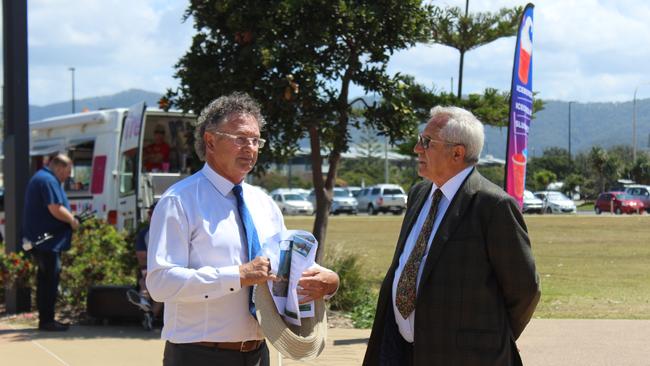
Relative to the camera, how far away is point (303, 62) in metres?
10.2

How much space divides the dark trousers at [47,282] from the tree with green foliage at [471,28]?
22.0 ft

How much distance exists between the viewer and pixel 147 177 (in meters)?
15.5

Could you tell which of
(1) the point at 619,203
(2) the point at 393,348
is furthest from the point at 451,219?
(1) the point at 619,203

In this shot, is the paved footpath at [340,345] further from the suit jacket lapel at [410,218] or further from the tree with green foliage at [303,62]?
the suit jacket lapel at [410,218]

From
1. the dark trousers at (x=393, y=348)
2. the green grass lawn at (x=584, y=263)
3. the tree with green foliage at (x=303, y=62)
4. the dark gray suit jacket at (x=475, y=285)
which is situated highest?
the tree with green foliage at (x=303, y=62)

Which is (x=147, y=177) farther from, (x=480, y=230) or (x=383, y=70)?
(x=480, y=230)

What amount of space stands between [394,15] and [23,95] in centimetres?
453

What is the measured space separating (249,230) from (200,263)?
0.89ft

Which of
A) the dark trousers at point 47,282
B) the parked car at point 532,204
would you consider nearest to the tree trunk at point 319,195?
the dark trousers at point 47,282

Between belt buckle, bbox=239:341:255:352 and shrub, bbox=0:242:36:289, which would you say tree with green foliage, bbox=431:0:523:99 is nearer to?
shrub, bbox=0:242:36:289

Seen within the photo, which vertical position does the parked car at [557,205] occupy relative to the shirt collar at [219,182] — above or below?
below

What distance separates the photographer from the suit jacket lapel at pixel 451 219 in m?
3.90

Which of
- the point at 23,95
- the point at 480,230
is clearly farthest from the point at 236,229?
the point at 23,95

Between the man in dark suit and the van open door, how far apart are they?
10883 millimetres
